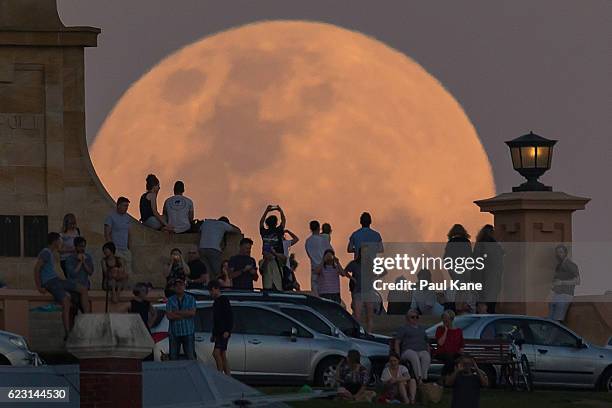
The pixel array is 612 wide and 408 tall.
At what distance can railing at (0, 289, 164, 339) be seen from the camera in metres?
48.0

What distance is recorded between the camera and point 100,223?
174 ft

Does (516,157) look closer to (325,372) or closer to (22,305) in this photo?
(22,305)

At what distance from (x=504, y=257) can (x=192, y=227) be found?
653 cm

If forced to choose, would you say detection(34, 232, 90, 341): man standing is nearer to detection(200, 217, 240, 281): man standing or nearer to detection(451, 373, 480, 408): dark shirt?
detection(200, 217, 240, 281): man standing

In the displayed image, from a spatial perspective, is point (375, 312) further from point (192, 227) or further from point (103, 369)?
point (103, 369)

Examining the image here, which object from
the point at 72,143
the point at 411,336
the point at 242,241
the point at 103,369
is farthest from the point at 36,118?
the point at 103,369

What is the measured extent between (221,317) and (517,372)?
17.3 ft

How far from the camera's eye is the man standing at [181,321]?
41938mm

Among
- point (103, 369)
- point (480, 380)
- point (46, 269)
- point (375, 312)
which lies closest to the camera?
point (103, 369)

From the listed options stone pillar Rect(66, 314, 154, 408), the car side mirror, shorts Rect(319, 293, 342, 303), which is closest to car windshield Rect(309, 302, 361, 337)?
the car side mirror

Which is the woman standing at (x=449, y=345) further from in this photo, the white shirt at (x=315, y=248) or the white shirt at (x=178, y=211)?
the white shirt at (x=178, y=211)

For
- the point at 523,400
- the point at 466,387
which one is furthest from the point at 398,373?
the point at 466,387

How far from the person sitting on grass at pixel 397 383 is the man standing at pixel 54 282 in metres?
5.76

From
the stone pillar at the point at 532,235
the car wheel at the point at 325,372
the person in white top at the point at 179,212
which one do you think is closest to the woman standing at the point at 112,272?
the person in white top at the point at 179,212
